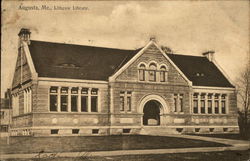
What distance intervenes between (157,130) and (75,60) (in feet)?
25.1

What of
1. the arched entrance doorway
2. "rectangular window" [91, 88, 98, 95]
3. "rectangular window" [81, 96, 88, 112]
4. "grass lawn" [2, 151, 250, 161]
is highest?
"rectangular window" [91, 88, 98, 95]

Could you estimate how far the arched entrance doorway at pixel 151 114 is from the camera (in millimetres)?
26781

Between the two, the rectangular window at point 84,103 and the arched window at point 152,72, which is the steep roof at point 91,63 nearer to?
the arched window at point 152,72

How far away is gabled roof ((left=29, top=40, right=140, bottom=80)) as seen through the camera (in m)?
18.1

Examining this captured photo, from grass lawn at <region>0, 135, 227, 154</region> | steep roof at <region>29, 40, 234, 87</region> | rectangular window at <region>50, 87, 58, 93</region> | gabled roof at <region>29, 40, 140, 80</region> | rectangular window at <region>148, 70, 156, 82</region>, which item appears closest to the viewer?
grass lawn at <region>0, 135, 227, 154</region>

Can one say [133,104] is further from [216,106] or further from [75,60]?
[216,106]

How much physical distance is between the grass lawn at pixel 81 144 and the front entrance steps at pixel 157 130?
13.0 ft

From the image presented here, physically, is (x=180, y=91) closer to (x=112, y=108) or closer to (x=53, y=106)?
(x=112, y=108)

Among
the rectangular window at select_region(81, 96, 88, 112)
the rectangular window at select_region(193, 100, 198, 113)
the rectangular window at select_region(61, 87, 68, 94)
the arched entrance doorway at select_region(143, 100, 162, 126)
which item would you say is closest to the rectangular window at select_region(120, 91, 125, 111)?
the rectangular window at select_region(81, 96, 88, 112)

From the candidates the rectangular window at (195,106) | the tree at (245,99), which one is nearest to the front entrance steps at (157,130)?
the rectangular window at (195,106)

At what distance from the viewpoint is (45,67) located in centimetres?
2067

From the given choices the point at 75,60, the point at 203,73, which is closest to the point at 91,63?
the point at 75,60

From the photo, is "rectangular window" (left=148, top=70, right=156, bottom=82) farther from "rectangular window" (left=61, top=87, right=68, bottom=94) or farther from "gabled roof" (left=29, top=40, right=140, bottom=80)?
"rectangular window" (left=61, top=87, right=68, bottom=94)

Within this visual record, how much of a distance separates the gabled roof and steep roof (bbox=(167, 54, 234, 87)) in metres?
4.49
